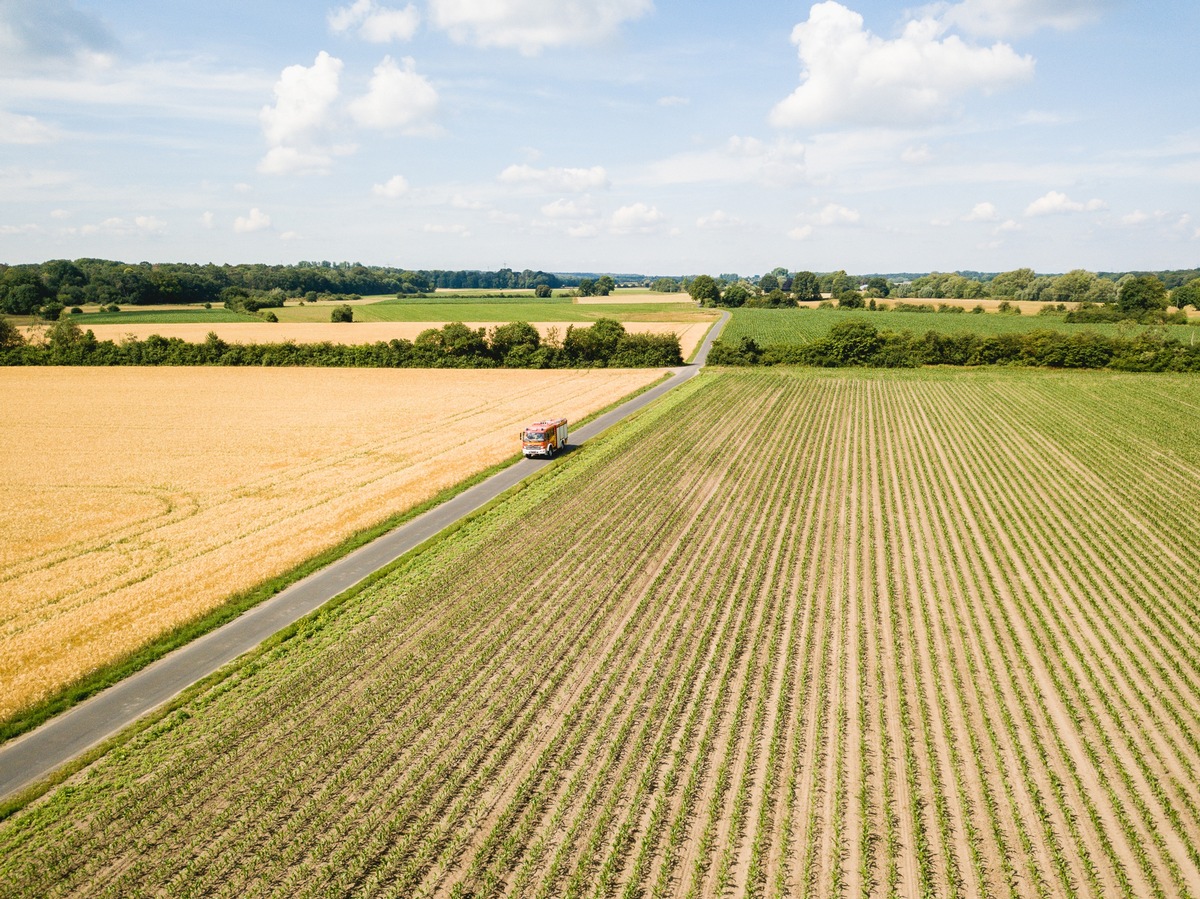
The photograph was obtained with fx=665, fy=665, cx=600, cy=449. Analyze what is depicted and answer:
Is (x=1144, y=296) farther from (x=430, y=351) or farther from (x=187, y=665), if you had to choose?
(x=187, y=665)

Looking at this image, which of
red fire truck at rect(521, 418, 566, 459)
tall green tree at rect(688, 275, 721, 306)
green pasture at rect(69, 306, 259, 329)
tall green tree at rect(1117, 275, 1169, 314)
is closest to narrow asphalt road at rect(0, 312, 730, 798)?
red fire truck at rect(521, 418, 566, 459)

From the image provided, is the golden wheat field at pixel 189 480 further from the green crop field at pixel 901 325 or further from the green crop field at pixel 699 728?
the green crop field at pixel 901 325

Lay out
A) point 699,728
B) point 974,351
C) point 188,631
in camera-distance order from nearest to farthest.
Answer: point 699,728 < point 188,631 < point 974,351

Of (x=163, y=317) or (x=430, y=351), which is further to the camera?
(x=163, y=317)

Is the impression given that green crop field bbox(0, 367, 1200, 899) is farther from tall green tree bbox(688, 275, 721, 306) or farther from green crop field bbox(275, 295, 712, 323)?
tall green tree bbox(688, 275, 721, 306)

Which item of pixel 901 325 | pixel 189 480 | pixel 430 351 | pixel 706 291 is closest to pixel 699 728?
pixel 189 480
